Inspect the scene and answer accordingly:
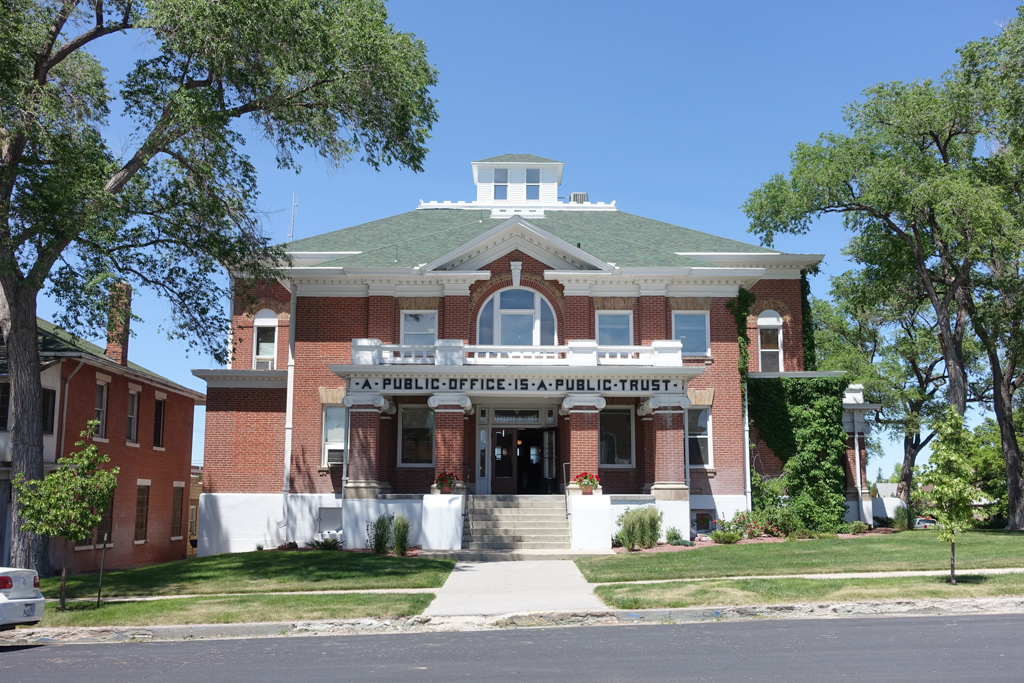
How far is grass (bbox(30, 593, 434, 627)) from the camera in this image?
13.4 metres

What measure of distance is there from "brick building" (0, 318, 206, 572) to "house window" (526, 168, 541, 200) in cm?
1633

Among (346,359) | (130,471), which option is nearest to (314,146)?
(346,359)

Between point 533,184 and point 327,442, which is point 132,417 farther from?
point 533,184

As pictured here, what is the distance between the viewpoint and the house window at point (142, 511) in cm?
3216

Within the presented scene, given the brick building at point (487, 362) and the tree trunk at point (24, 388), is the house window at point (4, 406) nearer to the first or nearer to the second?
the brick building at point (487, 362)

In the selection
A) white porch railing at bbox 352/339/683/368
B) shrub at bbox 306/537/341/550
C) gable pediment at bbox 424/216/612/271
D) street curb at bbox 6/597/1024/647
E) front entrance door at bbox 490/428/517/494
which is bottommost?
street curb at bbox 6/597/1024/647

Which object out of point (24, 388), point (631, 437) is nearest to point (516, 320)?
point (631, 437)

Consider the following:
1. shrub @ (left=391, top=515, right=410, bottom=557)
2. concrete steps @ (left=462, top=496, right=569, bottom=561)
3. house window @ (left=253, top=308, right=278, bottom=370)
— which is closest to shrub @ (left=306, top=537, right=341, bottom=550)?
shrub @ (left=391, top=515, right=410, bottom=557)

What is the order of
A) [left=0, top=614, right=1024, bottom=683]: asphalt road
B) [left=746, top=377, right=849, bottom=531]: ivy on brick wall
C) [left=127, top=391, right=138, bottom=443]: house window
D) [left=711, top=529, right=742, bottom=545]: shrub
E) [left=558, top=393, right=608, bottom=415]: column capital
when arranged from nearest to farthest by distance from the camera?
[left=0, top=614, right=1024, bottom=683]: asphalt road → [left=711, top=529, right=742, bottom=545]: shrub → [left=558, top=393, right=608, bottom=415]: column capital → [left=746, top=377, right=849, bottom=531]: ivy on brick wall → [left=127, top=391, right=138, bottom=443]: house window

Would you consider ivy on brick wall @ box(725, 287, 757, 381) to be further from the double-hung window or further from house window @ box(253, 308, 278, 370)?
house window @ box(253, 308, 278, 370)

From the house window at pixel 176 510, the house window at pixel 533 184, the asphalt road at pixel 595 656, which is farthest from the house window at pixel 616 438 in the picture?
the house window at pixel 176 510

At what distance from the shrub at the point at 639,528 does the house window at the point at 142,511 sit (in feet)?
62.3

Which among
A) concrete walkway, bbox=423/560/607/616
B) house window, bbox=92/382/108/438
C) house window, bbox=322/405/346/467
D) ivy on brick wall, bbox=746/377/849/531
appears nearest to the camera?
concrete walkway, bbox=423/560/607/616

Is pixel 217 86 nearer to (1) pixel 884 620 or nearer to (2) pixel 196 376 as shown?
(2) pixel 196 376
